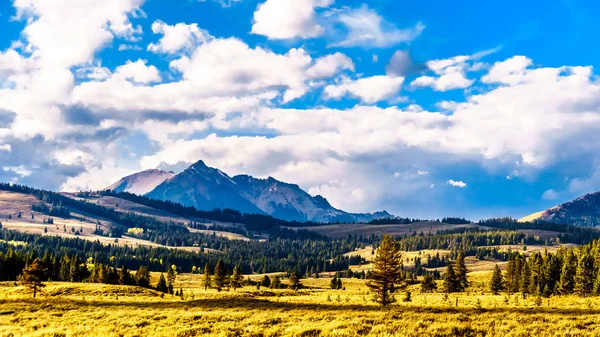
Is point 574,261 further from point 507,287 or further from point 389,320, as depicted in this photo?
point 389,320

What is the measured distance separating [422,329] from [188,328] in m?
14.3

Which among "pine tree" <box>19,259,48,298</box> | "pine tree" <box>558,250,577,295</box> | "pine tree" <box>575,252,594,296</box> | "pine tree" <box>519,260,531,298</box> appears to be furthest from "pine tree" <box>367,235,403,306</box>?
"pine tree" <box>519,260,531,298</box>

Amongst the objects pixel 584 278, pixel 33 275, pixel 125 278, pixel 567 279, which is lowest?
pixel 125 278

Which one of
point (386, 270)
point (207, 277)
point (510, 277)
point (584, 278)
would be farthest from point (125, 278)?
point (510, 277)

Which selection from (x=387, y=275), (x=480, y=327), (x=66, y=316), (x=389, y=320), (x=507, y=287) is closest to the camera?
(x=480, y=327)

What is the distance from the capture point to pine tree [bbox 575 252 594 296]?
326 feet

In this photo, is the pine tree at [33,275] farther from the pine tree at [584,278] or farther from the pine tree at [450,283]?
the pine tree at [584,278]

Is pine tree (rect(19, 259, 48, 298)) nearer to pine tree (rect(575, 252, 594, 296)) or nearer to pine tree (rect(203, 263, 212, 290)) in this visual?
pine tree (rect(203, 263, 212, 290))

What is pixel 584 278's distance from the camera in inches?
3932

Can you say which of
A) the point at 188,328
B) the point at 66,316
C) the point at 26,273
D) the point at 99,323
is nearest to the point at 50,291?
the point at 26,273

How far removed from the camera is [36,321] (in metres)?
34.5

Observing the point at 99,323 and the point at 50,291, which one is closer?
the point at 99,323

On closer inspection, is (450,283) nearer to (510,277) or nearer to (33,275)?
(510,277)

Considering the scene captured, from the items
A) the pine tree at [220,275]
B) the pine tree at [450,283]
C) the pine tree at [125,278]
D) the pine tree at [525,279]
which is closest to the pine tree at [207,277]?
the pine tree at [220,275]
